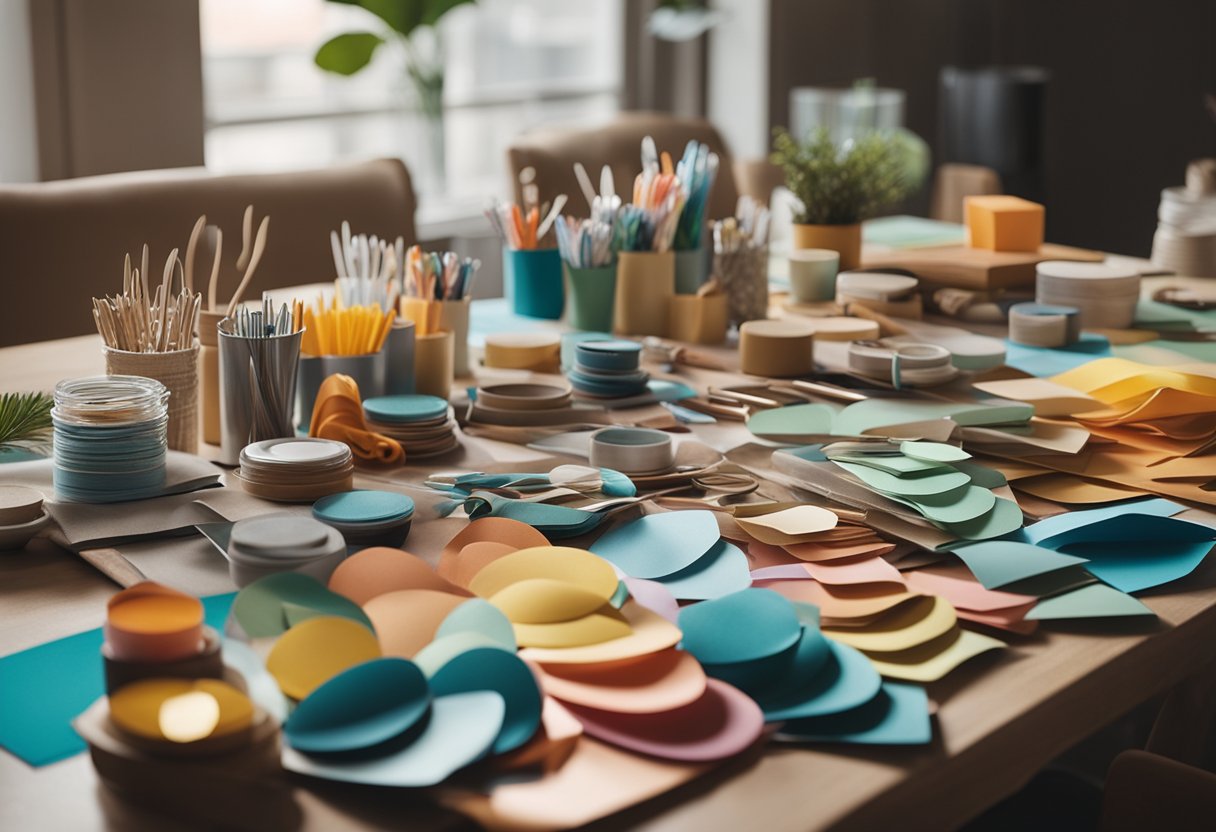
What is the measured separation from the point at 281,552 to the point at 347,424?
381 millimetres

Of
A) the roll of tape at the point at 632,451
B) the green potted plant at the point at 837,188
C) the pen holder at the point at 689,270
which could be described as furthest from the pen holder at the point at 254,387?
the green potted plant at the point at 837,188

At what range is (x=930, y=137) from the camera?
4.82m

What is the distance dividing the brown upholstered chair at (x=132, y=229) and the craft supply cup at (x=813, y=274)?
31.0 inches

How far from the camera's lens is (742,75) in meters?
4.09

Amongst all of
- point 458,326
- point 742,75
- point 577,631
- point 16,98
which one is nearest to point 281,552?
point 577,631

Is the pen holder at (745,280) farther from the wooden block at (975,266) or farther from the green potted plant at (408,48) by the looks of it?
the green potted plant at (408,48)

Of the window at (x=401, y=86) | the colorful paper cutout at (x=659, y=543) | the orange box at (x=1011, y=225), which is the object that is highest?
the window at (x=401, y=86)

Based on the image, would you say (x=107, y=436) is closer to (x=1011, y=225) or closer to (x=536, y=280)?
(x=536, y=280)

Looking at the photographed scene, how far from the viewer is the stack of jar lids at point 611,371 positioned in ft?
4.90

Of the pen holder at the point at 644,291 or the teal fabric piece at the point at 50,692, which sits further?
the pen holder at the point at 644,291

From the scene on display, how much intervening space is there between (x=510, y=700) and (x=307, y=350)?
28.8 inches

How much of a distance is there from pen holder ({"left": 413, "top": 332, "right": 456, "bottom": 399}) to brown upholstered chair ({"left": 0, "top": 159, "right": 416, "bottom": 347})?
67 centimetres

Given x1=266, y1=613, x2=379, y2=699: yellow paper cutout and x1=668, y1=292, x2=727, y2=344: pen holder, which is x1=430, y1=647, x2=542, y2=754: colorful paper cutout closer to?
x1=266, y1=613, x2=379, y2=699: yellow paper cutout

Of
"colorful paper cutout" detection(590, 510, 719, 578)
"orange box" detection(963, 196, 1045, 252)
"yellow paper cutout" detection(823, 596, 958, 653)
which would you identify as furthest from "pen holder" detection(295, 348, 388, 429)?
"orange box" detection(963, 196, 1045, 252)
